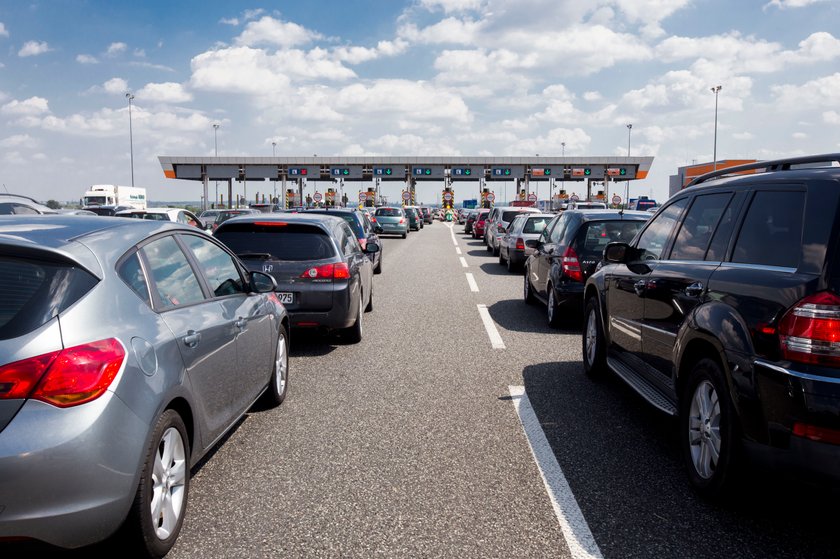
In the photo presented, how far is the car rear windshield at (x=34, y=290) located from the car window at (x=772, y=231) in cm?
318

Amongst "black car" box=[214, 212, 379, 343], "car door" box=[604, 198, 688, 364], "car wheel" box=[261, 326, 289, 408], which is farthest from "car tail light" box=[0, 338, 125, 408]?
"black car" box=[214, 212, 379, 343]

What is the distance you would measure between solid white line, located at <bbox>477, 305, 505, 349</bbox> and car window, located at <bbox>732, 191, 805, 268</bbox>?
4.55 m

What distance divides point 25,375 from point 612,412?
4.25 meters

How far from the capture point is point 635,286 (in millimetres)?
5395

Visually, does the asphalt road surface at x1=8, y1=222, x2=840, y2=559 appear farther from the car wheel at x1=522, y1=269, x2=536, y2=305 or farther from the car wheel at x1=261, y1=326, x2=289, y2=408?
the car wheel at x1=522, y1=269, x2=536, y2=305

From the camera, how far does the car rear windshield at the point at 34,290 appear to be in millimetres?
2725

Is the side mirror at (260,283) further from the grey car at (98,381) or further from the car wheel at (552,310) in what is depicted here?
the car wheel at (552,310)

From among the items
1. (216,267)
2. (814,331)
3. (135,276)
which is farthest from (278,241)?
(814,331)

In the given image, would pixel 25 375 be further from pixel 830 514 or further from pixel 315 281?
pixel 315 281

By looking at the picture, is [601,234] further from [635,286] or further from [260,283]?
[260,283]

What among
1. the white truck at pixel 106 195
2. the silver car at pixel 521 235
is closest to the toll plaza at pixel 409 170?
the white truck at pixel 106 195

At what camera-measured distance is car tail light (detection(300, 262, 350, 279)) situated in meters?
7.74

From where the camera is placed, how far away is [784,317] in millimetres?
3186

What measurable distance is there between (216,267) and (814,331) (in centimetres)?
346
